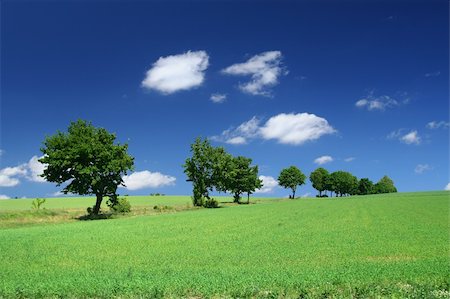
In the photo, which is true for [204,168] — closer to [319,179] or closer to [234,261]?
[234,261]

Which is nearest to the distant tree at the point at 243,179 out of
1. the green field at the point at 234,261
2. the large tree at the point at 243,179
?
the large tree at the point at 243,179

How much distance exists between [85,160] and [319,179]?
139431mm

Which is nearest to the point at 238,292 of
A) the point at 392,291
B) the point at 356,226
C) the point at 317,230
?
the point at 392,291

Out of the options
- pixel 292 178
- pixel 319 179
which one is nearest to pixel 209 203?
pixel 292 178

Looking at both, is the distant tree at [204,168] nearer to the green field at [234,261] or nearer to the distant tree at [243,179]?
the distant tree at [243,179]

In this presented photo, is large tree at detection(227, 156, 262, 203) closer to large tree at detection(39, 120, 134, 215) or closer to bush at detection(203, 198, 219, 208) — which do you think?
bush at detection(203, 198, 219, 208)

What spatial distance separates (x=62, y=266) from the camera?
23.6 m

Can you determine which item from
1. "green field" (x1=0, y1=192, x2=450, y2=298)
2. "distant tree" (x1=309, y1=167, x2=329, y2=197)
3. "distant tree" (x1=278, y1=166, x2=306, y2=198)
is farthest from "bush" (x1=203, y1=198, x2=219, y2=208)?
"distant tree" (x1=309, y1=167, x2=329, y2=197)

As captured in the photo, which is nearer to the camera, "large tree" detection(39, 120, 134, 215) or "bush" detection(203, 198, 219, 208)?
"large tree" detection(39, 120, 134, 215)

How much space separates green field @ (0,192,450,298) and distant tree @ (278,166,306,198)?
122 metres

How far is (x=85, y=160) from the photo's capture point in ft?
220

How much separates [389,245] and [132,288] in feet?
61.9

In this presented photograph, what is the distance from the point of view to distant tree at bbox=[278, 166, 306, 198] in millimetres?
165375

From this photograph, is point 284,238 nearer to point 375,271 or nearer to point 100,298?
point 375,271
